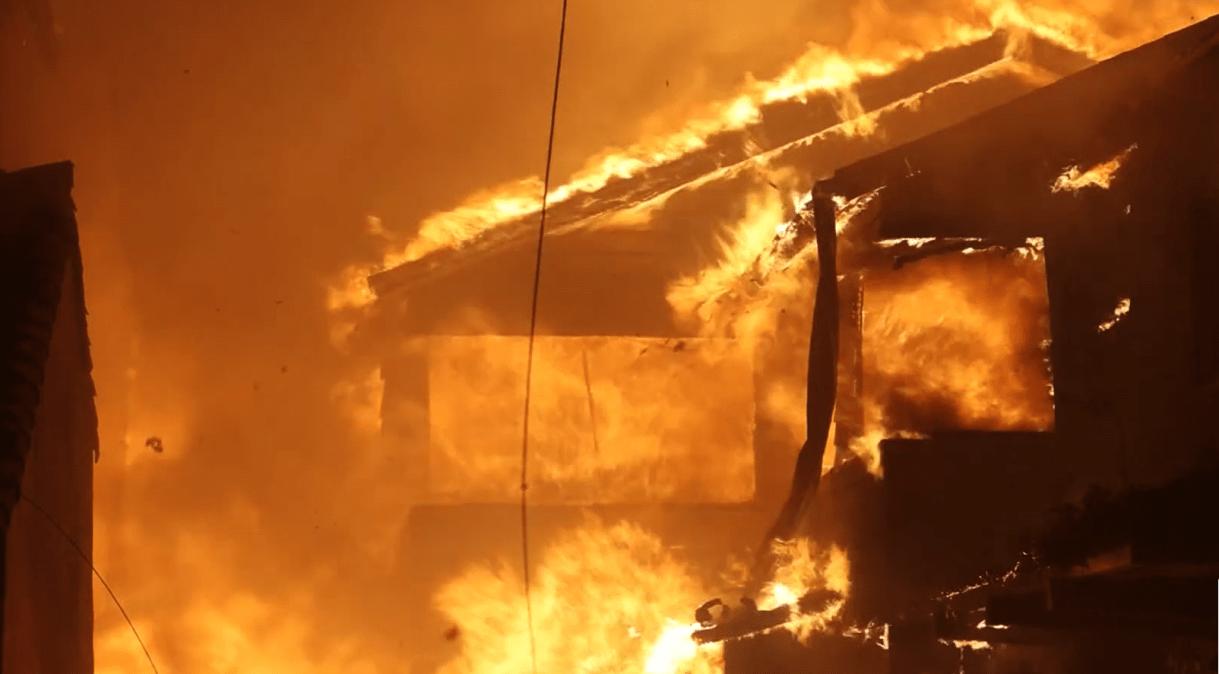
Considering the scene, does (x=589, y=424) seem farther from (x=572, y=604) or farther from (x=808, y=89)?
(x=808, y=89)

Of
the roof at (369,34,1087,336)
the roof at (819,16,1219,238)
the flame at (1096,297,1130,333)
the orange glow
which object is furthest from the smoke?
the flame at (1096,297,1130,333)

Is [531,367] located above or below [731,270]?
below

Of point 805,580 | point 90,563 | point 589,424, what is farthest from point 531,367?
point 90,563

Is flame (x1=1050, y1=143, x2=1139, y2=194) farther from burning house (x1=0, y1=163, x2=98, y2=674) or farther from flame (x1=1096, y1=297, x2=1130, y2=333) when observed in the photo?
burning house (x1=0, y1=163, x2=98, y2=674)

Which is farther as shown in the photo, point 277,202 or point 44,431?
point 277,202

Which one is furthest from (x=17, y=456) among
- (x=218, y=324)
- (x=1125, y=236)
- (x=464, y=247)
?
(x=1125, y=236)

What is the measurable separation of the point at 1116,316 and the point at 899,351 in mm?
1064

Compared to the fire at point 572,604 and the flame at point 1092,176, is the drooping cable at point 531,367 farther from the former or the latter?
the flame at point 1092,176

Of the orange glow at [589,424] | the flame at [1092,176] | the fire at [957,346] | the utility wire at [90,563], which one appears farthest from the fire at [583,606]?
the flame at [1092,176]

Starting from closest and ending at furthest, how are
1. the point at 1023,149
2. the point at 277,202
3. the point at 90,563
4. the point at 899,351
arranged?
the point at 1023,149, the point at 90,563, the point at 899,351, the point at 277,202

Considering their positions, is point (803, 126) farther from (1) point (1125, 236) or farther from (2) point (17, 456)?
(2) point (17, 456)

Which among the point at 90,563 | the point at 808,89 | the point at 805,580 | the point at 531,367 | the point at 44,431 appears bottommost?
the point at 805,580

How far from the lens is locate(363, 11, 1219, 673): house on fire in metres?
3.88

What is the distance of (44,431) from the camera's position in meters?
3.81
